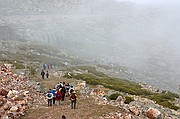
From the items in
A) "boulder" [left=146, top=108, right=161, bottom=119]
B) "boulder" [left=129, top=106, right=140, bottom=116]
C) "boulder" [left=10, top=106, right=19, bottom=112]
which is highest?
"boulder" [left=10, top=106, right=19, bottom=112]

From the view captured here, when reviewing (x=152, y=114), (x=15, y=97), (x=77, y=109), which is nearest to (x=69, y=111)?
(x=77, y=109)

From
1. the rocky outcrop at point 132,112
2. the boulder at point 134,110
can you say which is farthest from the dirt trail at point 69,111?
the boulder at point 134,110

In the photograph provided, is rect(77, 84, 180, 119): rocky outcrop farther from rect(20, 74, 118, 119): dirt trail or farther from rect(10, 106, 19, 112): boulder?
rect(10, 106, 19, 112): boulder

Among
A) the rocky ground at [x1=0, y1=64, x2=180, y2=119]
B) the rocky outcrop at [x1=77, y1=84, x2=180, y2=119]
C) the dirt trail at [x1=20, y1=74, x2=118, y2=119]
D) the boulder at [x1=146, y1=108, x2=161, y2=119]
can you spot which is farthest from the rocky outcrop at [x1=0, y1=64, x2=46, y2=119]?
the boulder at [x1=146, y1=108, x2=161, y2=119]

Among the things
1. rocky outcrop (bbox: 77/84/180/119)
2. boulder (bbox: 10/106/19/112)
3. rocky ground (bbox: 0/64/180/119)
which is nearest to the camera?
boulder (bbox: 10/106/19/112)

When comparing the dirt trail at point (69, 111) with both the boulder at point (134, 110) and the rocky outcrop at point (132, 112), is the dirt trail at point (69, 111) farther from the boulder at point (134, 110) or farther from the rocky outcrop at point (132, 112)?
the boulder at point (134, 110)

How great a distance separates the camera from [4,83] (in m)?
A: 36.5

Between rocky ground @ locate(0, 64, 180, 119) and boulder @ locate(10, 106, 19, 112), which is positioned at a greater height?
boulder @ locate(10, 106, 19, 112)

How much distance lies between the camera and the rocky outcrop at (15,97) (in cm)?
2423

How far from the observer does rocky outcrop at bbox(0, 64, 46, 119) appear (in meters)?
24.2

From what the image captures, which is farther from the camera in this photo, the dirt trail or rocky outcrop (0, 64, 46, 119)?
the dirt trail

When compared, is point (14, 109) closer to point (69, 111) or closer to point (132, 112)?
point (69, 111)

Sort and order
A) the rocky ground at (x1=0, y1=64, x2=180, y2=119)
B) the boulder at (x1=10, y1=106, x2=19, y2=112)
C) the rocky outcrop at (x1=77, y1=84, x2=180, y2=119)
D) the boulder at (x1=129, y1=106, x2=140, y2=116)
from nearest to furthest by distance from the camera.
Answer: the boulder at (x1=10, y1=106, x2=19, y2=112) → the rocky ground at (x1=0, y1=64, x2=180, y2=119) → the rocky outcrop at (x1=77, y1=84, x2=180, y2=119) → the boulder at (x1=129, y1=106, x2=140, y2=116)

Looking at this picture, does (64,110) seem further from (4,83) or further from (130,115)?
(4,83)
